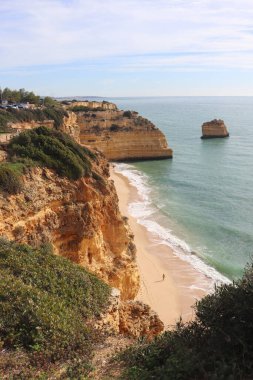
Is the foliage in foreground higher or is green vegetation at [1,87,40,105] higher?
green vegetation at [1,87,40,105]

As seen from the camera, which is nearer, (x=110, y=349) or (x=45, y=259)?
(x=110, y=349)

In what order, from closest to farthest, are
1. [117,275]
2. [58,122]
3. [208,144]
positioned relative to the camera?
[117,275] → [58,122] → [208,144]

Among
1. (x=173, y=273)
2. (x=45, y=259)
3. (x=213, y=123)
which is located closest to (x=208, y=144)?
(x=213, y=123)

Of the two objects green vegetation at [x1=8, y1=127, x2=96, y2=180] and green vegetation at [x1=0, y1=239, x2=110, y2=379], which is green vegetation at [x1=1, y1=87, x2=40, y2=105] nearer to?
green vegetation at [x1=8, y1=127, x2=96, y2=180]

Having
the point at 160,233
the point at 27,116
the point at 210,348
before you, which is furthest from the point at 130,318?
the point at 27,116

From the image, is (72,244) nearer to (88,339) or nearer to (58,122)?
(88,339)

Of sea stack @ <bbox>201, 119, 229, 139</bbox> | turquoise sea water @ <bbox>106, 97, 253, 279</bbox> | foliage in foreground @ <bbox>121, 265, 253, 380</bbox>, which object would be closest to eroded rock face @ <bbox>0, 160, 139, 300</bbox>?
foliage in foreground @ <bbox>121, 265, 253, 380</bbox>

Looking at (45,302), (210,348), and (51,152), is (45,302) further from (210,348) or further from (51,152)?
(51,152)

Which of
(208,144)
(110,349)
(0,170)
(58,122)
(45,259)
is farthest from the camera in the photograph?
(208,144)

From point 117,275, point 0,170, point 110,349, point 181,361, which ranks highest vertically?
point 0,170
